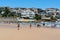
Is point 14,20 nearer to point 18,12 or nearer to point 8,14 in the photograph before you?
point 8,14

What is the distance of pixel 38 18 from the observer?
7362cm

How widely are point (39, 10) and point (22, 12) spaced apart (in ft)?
41.7

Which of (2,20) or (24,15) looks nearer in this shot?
(2,20)

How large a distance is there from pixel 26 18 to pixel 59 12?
74.3 feet

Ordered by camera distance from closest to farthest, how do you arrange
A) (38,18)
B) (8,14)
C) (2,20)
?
(2,20)
(8,14)
(38,18)

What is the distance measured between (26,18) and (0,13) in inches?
411

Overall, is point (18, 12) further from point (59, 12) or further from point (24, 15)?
point (59, 12)

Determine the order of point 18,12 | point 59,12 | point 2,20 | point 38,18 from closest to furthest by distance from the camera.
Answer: point 2,20, point 38,18, point 18,12, point 59,12

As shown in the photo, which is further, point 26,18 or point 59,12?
point 59,12

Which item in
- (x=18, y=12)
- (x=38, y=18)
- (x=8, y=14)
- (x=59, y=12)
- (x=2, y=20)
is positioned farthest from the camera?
(x=59, y=12)

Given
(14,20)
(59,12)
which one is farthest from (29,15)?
(59,12)

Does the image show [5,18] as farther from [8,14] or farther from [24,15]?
[24,15]

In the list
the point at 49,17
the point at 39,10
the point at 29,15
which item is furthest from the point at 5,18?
the point at 39,10

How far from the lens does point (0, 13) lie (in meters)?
74.8
